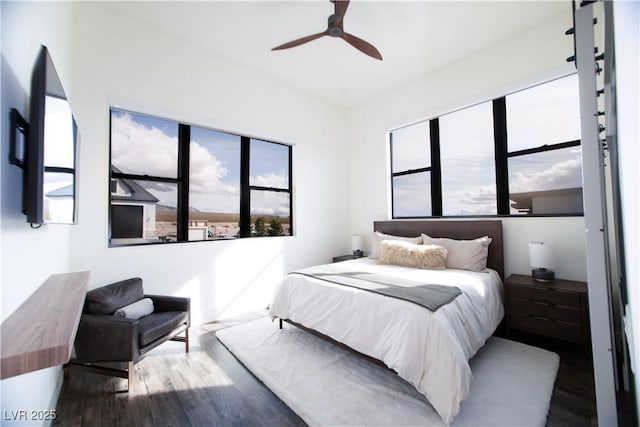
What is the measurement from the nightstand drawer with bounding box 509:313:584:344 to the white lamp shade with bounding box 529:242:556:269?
0.52m

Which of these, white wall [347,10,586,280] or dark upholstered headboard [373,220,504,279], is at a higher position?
white wall [347,10,586,280]

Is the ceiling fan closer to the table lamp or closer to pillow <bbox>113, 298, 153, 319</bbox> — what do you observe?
the table lamp

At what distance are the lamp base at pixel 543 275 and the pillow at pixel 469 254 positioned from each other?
1.50ft

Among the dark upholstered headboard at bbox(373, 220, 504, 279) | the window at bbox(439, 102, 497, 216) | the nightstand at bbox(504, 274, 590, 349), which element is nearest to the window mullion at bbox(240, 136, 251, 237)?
the dark upholstered headboard at bbox(373, 220, 504, 279)

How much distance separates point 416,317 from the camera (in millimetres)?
1698

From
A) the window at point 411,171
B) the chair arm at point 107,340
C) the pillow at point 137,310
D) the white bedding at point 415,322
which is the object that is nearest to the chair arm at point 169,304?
the pillow at point 137,310

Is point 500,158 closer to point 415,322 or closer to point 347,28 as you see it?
point 347,28

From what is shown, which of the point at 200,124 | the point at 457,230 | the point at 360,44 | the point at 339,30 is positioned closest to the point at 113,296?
the point at 200,124

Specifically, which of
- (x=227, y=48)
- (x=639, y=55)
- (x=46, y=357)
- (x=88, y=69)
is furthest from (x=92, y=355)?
(x=227, y=48)

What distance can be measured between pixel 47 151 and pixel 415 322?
7.23ft

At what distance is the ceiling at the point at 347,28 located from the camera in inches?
99.0

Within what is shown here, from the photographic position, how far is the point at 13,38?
3.42ft

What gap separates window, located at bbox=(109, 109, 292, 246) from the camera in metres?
2.69

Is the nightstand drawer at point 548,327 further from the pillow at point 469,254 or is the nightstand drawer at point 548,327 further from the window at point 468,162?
the window at point 468,162
